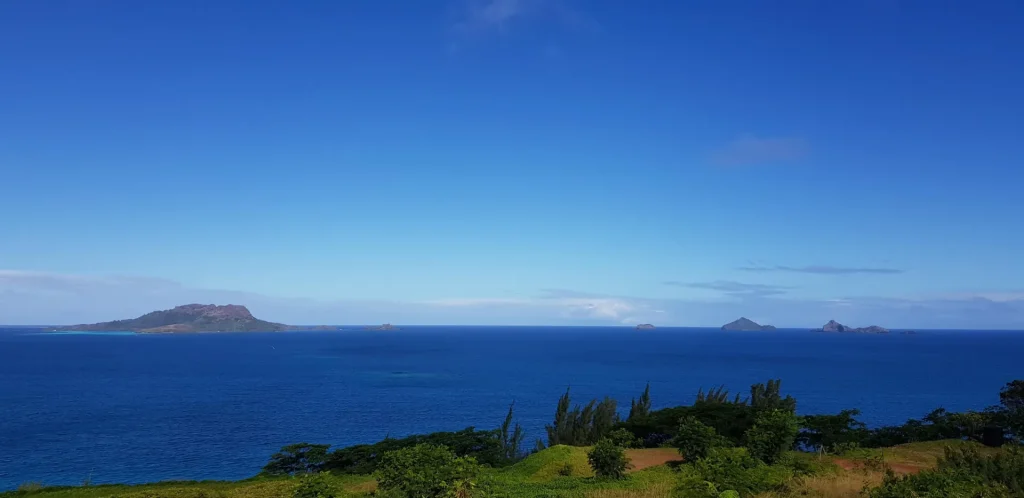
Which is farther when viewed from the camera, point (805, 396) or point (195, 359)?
point (195, 359)

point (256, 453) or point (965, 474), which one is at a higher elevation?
point (965, 474)

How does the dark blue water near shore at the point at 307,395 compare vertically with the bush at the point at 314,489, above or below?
below

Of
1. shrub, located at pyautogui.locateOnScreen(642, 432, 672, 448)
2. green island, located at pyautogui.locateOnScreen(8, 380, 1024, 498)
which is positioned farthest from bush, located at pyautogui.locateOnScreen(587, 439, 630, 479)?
shrub, located at pyautogui.locateOnScreen(642, 432, 672, 448)

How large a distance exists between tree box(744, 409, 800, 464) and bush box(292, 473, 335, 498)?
1619 centimetres

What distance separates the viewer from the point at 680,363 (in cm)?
16325

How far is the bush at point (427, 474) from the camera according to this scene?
14.6 m

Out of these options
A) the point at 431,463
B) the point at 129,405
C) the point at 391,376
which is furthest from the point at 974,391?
the point at 129,405

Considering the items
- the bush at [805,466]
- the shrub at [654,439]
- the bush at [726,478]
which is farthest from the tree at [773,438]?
the shrub at [654,439]

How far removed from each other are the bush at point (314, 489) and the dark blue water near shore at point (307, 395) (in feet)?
127

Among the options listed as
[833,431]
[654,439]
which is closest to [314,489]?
[654,439]

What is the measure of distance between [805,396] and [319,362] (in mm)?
125951

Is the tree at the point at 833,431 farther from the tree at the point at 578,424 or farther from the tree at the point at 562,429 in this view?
the tree at the point at 562,429

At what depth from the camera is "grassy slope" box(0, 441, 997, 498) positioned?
1673 centimetres

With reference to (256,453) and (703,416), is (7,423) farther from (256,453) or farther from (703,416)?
(703,416)
